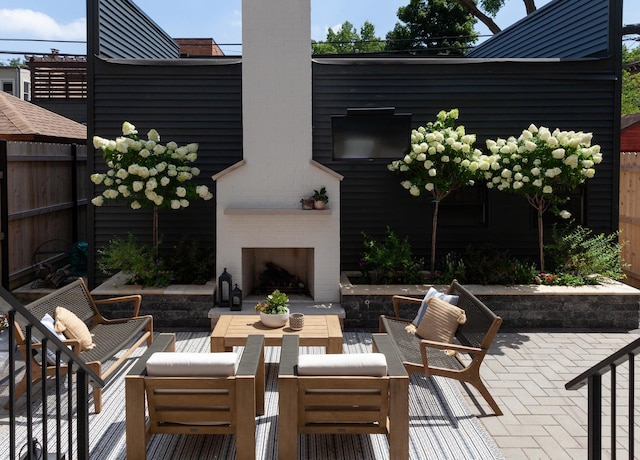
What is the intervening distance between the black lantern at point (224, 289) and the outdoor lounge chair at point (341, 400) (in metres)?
3.81

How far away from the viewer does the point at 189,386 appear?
4.52 metres

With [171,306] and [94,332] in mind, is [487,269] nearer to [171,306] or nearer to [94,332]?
[171,306]

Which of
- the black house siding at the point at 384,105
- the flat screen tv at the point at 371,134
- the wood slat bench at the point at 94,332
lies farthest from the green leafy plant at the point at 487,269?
the wood slat bench at the point at 94,332

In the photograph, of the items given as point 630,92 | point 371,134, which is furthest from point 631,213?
point 630,92

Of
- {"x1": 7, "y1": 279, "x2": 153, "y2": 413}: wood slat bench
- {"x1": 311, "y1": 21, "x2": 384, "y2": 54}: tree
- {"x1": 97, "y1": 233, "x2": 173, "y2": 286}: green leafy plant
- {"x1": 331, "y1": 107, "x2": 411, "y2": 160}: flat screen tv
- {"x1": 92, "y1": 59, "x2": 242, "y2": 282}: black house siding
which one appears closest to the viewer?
{"x1": 7, "y1": 279, "x2": 153, "y2": 413}: wood slat bench

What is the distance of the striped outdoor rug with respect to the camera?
4.76m

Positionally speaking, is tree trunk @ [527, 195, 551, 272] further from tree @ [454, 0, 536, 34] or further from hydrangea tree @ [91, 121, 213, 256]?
tree @ [454, 0, 536, 34]

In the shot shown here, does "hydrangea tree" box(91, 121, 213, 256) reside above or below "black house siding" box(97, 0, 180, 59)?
below

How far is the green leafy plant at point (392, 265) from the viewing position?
28.6 feet

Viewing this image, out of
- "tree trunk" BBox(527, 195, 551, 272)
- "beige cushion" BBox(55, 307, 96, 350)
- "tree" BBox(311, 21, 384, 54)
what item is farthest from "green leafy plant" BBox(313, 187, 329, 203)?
"tree" BBox(311, 21, 384, 54)

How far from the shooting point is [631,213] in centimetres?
1066

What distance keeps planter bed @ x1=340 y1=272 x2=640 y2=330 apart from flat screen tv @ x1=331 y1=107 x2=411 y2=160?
185cm

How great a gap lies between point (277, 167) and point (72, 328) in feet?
12.0

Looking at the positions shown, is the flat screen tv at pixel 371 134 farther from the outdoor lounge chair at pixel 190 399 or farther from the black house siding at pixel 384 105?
the outdoor lounge chair at pixel 190 399
